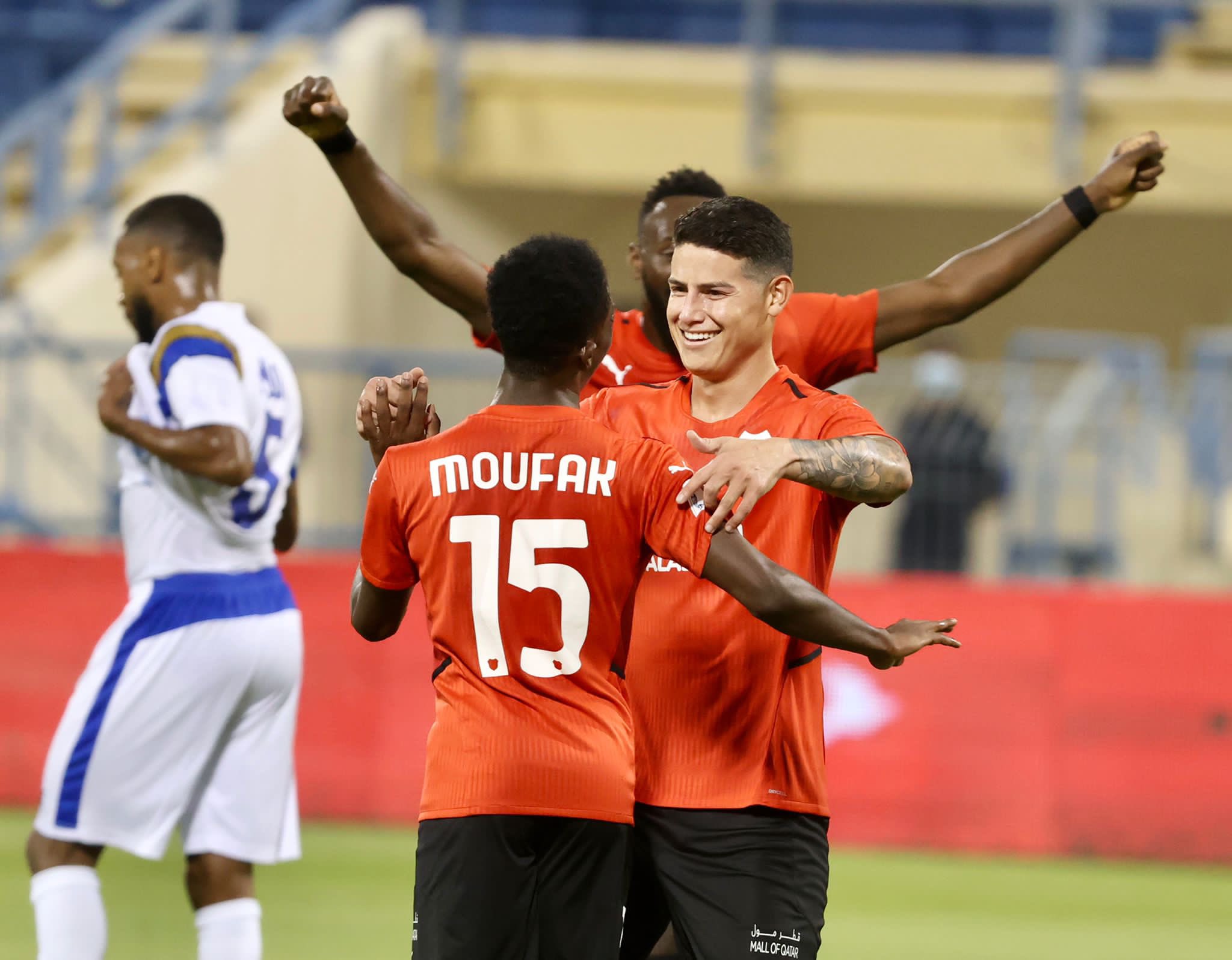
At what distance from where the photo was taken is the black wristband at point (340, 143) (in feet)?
17.0

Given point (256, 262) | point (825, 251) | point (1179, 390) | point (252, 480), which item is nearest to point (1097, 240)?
point (825, 251)

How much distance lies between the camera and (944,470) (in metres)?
11.8

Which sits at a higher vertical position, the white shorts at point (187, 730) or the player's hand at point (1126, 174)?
the player's hand at point (1126, 174)

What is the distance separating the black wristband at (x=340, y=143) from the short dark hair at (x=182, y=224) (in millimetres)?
804

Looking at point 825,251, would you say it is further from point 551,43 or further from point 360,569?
point 360,569

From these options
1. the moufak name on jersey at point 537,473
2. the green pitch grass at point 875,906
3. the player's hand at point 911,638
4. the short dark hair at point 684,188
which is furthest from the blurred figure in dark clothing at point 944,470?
the moufak name on jersey at point 537,473

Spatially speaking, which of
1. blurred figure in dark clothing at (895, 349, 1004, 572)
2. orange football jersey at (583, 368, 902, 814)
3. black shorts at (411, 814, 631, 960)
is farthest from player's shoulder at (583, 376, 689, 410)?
blurred figure in dark clothing at (895, 349, 1004, 572)

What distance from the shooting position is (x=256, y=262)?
15.6m

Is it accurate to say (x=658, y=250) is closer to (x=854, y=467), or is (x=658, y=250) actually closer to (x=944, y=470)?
(x=854, y=467)

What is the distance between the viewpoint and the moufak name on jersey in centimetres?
403

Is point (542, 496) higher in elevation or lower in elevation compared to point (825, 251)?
lower

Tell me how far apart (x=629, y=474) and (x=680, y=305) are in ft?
1.93

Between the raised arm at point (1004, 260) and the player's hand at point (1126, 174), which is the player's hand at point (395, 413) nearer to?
the raised arm at point (1004, 260)

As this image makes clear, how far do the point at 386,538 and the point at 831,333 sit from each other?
5.12 feet
